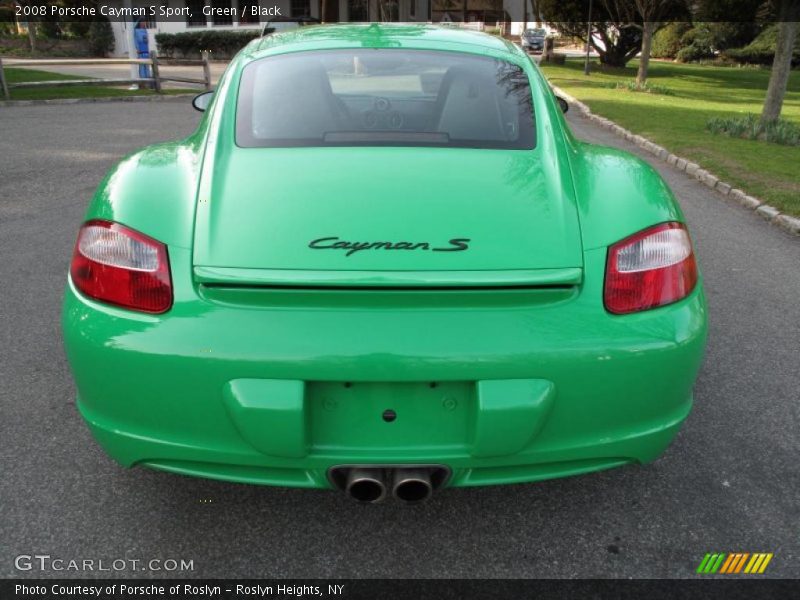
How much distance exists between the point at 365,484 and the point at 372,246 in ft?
2.18

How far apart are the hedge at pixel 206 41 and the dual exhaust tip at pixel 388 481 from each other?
34.8 meters

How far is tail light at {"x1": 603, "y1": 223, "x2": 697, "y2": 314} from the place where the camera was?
1.98 m

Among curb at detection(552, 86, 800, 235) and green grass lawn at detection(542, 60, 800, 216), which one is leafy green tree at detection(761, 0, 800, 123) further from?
curb at detection(552, 86, 800, 235)

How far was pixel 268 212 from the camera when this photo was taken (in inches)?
80.7

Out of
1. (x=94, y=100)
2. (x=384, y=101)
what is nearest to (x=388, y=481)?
(x=384, y=101)

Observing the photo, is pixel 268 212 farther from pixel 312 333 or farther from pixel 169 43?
A: pixel 169 43

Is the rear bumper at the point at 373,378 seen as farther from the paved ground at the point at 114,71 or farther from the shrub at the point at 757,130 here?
the paved ground at the point at 114,71

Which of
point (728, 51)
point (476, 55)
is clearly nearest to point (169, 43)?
point (728, 51)

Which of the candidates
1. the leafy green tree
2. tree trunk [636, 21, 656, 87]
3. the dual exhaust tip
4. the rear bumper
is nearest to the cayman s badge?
the rear bumper

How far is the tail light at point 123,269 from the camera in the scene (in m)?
1.94

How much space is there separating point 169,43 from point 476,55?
35757 millimetres

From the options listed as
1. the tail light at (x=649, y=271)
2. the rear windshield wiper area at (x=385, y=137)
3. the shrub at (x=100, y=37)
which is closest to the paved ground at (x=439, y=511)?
the tail light at (x=649, y=271)

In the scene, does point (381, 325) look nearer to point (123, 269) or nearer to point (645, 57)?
point (123, 269)

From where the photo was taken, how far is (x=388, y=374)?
182 cm
